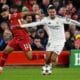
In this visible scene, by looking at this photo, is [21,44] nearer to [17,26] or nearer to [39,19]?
[17,26]

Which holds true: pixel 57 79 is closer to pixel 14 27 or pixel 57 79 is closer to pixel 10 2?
pixel 14 27

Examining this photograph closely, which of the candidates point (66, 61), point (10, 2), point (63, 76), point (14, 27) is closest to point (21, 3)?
point (10, 2)

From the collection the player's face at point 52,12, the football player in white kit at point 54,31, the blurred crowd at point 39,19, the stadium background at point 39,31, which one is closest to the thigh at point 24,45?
the football player in white kit at point 54,31

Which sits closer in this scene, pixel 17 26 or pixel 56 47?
pixel 56 47

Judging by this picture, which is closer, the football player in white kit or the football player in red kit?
the football player in white kit

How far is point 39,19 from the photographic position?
1978 centimetres

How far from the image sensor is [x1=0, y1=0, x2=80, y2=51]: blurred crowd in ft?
62.8

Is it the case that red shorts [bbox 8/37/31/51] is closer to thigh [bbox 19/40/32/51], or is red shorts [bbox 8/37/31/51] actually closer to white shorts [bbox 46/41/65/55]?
thigh [bbox 19/40/32/51]

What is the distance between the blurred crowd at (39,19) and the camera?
19.1 meters

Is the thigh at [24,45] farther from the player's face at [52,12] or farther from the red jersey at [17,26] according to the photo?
the player's face at [52,12]

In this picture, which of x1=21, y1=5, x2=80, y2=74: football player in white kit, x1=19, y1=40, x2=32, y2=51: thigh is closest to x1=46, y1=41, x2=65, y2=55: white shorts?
x1=21, y1=5, x2=80, y2=74: football player in white kit

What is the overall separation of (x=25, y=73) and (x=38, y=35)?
336cm

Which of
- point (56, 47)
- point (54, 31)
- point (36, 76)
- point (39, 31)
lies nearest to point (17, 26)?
point (54, 31)

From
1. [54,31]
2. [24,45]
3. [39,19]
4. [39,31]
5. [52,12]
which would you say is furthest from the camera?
[39,19]
